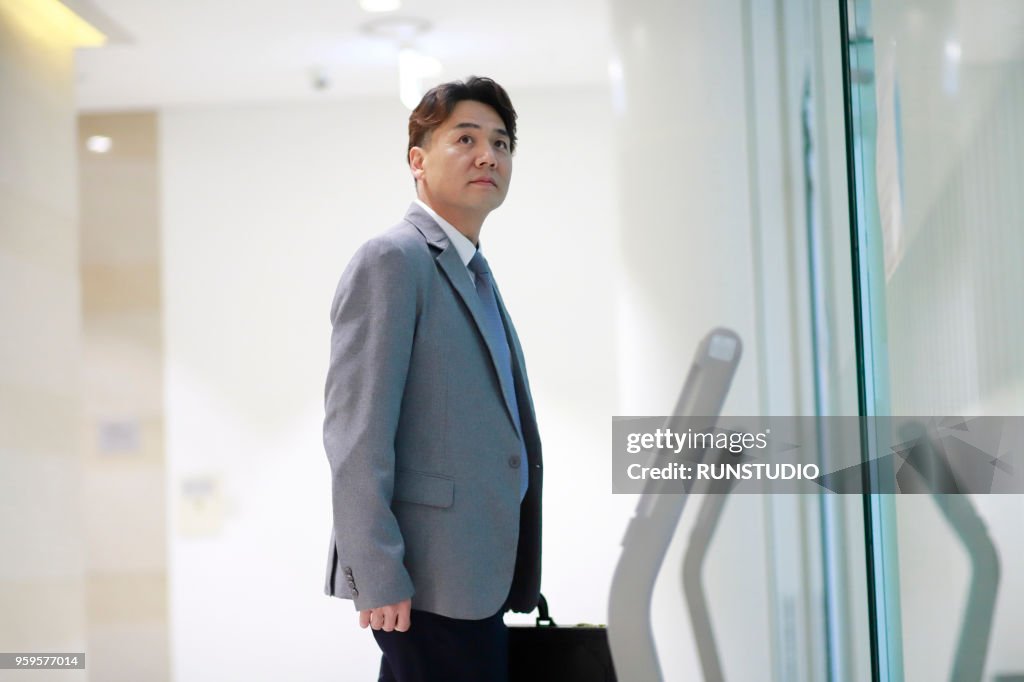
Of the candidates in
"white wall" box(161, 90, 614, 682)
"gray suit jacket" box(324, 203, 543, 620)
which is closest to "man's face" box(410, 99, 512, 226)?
"gray suit jacket" box(324, 203, 543, 620)

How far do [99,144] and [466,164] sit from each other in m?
3.21

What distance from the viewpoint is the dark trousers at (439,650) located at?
1.38 m

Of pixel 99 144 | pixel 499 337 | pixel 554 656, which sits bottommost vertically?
pixel 554 656

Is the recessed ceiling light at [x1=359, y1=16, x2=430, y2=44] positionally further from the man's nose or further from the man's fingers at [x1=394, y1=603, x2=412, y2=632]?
the man's fingers at [x1=394, y1=603, x2=412, y2=632]

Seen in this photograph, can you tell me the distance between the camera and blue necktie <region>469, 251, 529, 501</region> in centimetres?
145

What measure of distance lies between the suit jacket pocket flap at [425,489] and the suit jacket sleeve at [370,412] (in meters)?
0.06

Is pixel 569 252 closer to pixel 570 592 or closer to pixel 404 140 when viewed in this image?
pixel 404 140

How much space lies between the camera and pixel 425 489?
4.56 feet

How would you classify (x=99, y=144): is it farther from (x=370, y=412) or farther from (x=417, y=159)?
(x=370, y=412)

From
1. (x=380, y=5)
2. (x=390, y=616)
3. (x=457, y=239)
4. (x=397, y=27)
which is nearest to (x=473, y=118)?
(x=457, y=239)

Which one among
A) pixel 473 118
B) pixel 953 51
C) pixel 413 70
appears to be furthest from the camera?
pixel 413 70

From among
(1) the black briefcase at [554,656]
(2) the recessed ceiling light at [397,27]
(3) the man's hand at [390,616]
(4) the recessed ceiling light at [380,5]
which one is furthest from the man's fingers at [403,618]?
(2) the recessed ceiling light at [397,27]

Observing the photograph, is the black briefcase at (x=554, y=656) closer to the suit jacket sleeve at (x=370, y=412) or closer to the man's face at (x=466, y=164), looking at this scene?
the suit jacket sleeve at (x=370, y=412)

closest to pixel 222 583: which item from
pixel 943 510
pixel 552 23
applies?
pixel 552 23
